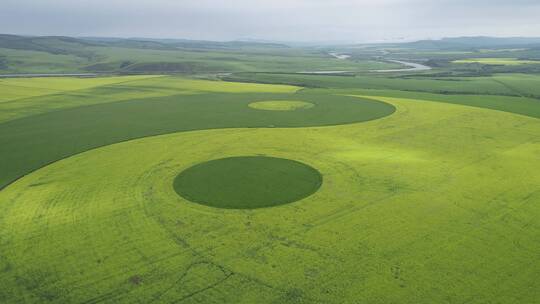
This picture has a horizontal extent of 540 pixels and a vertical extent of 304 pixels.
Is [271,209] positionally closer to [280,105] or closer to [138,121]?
[138,121]

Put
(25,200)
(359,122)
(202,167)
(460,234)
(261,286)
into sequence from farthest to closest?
(359,122) < (202,167) < (25,200) < (460,234) < (261,286)

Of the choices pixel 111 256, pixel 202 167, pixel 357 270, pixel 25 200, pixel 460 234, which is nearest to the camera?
pixel 357 270

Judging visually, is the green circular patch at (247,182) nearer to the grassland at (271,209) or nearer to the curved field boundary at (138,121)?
the grassland at (271,209)

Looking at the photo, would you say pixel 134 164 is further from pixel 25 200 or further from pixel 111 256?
pixel 111 256

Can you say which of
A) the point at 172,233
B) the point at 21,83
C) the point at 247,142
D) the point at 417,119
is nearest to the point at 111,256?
the point at 172,233

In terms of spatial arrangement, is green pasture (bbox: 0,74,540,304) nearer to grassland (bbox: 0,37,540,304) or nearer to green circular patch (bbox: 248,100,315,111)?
grassland (bbox: 0,37,540,304)

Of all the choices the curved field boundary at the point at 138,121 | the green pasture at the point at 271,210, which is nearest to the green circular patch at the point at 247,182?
the green pasture at the point at 271,210
